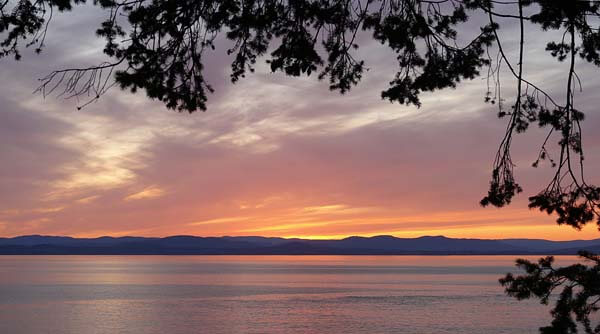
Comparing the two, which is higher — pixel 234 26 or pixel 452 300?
pixel 234 26

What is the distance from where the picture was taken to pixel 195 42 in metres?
10.6

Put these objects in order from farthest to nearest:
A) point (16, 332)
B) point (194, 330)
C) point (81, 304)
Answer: point (81, 304) < point (194, 330) < point (16, 332)

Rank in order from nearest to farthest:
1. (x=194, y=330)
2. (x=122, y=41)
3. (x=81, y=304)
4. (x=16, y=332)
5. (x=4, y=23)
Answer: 1. (x=4, y=23)
2. (x=122, y=41)
3. (x=16, y=332)
4. (x=194, y=330)
5. (x=81, y=304)

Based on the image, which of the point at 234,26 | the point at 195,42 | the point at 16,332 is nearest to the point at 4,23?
the point at 195,42

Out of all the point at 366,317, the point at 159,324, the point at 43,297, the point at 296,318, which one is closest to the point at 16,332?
the point at 159,324

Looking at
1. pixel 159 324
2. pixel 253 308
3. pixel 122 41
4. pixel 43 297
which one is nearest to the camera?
pixel 122 41

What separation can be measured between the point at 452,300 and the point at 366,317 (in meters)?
23.1

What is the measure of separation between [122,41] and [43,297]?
87.2m

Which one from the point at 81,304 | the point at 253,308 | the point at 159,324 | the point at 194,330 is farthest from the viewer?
the point at 81,304

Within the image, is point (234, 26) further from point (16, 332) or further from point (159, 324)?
point (159, 324)

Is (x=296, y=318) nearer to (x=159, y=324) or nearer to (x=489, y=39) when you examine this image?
(x=159, y=324)

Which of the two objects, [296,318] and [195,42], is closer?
[195,42]

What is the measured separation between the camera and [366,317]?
63.1m

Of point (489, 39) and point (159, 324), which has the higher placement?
point (489, 39)
